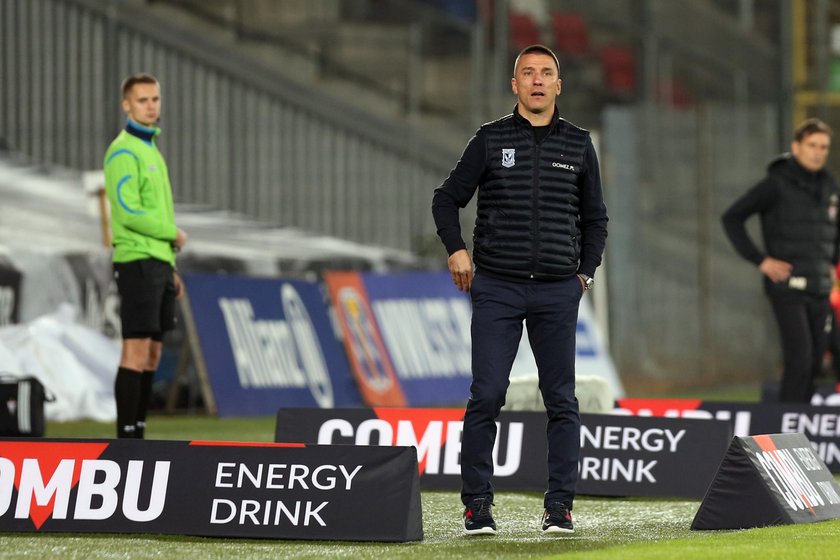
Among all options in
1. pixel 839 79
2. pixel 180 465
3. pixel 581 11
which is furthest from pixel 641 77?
pixel 180 465

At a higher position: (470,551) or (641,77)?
(641,77)

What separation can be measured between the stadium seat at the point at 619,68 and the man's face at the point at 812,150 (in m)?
8.47

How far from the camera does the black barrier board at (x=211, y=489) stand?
18.9 feet

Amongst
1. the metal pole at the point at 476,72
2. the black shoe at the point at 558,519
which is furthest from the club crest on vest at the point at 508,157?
the metal pole at the point at 476,72

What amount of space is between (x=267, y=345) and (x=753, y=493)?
7072mm

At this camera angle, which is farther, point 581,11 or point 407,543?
point 581,11

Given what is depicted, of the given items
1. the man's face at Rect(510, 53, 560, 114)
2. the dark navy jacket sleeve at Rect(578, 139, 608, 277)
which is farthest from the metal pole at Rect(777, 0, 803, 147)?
the man's face at Rect(510, 53, 560, 114)

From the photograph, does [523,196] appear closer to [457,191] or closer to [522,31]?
[457,191]

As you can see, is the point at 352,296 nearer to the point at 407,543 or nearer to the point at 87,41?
the point at 87,41

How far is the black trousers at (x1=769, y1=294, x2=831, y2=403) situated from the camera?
9.23 meters

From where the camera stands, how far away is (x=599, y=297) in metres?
16.5

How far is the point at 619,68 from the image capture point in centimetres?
1820

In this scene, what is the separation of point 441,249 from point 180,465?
10.1 metres

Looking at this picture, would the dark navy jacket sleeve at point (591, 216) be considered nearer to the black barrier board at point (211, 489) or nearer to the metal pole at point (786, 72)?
the black barrier board at point (211, 489)
